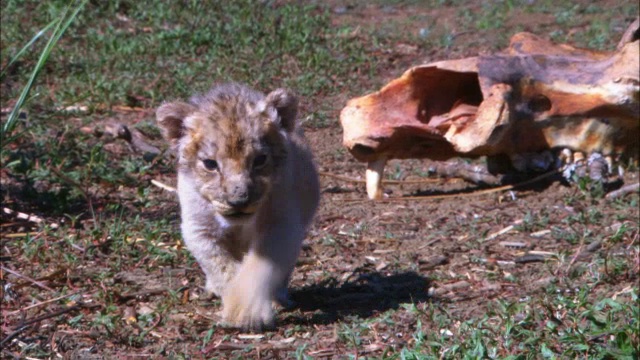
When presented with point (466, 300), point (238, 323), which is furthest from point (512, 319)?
point (238, 323)

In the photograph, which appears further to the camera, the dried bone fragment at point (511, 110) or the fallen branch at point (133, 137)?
the fallen branch at point (133, 137)

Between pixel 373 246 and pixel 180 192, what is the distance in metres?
1.81

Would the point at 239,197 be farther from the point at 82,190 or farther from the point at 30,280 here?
the point at 82,190

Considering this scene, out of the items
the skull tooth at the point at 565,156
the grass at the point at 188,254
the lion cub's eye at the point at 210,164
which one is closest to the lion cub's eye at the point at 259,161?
the lion cub's eye at the point at 210,164

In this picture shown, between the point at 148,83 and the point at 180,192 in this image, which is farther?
the point at 148,83

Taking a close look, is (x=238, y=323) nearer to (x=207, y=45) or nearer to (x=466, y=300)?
(x=466, y=300)

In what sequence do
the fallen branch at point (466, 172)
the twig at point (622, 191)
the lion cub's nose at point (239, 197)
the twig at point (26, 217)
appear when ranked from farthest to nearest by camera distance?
the fallen branch at point (466, 172)
the twig at point (622, 191)
the twig at point (26, 217)
the lion cub's nose at point (239, 197)

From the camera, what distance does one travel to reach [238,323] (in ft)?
17.1

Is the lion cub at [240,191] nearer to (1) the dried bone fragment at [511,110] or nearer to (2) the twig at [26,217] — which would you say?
(2) the twig at [26,217]

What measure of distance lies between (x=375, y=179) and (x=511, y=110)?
3.66 ft

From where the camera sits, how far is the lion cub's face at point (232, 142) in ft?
16.3

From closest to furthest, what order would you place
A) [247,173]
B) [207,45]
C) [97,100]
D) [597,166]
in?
[247,173] < [597,166] < [97,100] < [207,45]

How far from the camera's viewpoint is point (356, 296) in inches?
233

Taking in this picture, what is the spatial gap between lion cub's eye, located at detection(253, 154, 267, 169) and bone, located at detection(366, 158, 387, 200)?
291 centimetres
